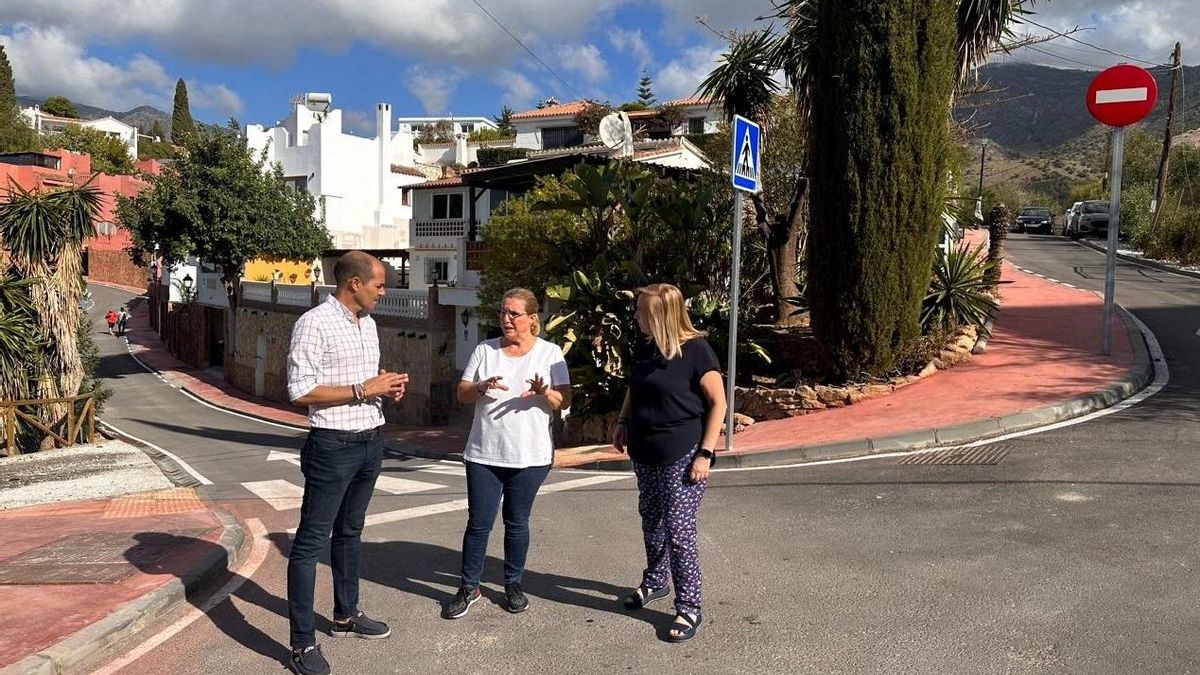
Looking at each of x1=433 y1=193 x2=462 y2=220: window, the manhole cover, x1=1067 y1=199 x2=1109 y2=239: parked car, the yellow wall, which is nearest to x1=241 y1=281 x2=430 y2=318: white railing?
the yellow wall

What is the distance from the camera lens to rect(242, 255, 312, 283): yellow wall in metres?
38.8

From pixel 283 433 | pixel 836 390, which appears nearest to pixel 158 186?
pixel 283 433

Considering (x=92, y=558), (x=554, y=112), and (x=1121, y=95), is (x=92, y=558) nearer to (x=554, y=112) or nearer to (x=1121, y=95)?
(x=1121, y=95)

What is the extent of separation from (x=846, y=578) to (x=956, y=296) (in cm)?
853

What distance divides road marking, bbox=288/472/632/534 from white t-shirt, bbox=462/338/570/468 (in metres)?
2.98

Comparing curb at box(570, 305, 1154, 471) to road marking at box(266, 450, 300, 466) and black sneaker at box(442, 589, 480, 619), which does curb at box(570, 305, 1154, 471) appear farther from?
road marking at box(266, 450, 300, 466)

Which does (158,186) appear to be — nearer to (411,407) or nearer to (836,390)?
(411,407)

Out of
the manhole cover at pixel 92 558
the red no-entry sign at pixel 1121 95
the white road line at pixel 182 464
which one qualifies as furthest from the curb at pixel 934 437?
the white road line at pixel 182 464

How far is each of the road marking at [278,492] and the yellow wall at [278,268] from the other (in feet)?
95.3

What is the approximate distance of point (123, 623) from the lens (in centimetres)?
462

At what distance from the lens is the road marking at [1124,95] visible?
11.1 m

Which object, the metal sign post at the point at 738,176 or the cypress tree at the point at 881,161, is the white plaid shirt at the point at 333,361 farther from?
the cypress tree at the point at 881,161

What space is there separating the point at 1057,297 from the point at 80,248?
1861cm

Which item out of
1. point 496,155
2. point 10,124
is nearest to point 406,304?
point 496,155
